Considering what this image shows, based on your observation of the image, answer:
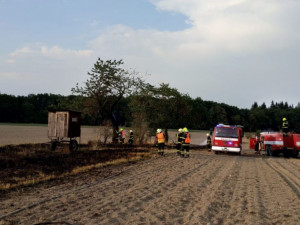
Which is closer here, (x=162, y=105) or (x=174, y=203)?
(x=174, y=203)

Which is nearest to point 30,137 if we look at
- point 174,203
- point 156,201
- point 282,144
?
point 282,144

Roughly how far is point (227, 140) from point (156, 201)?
17.3 metres

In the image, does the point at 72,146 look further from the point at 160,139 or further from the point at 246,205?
the point at 246,205

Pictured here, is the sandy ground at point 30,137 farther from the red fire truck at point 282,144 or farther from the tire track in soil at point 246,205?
the tire track in soil at point 246,205

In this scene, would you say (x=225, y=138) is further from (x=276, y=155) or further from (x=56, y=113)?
(x=56, y=113)

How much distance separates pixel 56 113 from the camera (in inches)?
938

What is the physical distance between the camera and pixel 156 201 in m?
8.09

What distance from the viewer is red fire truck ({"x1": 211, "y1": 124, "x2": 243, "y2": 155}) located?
24547 millimetres

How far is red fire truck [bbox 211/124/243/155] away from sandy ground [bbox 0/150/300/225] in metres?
12.3

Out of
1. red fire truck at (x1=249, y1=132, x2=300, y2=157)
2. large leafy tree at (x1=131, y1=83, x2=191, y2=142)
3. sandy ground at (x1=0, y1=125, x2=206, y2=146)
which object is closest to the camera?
red fire truck at (x1=249, y1=132, x2=300, y2=157)

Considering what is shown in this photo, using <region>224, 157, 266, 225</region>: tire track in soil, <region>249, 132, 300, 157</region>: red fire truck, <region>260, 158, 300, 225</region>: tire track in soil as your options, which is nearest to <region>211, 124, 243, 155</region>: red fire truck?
<region>249, 132, 300, 157</region>: red fire truck

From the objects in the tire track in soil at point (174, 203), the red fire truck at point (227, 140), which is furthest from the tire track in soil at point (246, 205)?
the red fire truck at point (227, 140)

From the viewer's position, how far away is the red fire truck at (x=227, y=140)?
2455cm

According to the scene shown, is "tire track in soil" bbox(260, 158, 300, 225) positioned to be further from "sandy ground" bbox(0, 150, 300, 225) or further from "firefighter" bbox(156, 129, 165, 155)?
"firefighter" bbox(156, 129, 165, 155)
